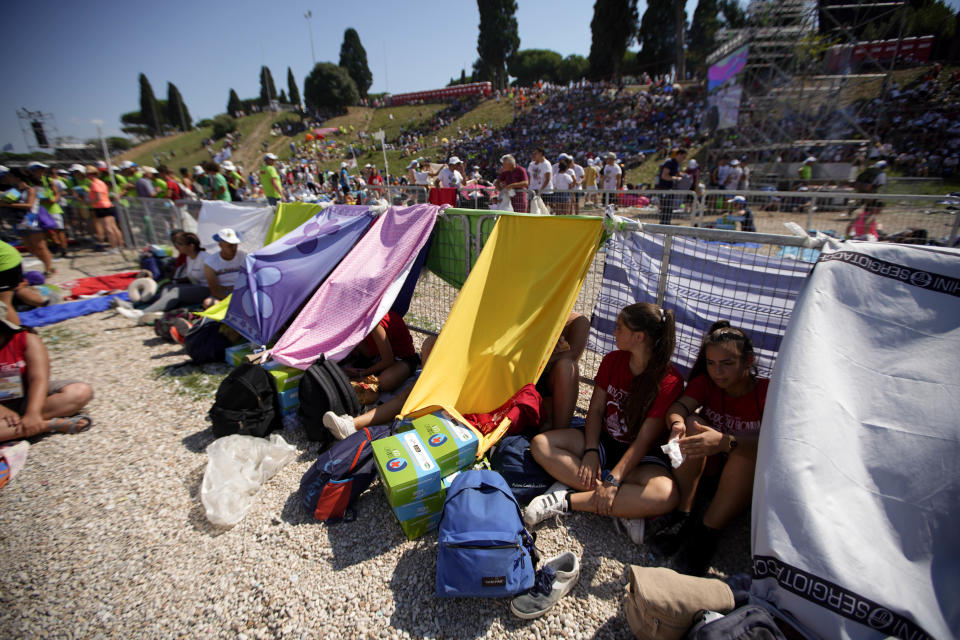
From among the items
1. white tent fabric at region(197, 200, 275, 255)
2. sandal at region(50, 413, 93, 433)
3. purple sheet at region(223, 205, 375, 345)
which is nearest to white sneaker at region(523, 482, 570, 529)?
purple sheet at region(223, 205, 375, 345)

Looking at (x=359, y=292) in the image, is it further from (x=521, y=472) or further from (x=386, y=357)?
(x=521, y=472)

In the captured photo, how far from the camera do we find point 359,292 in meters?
3.91

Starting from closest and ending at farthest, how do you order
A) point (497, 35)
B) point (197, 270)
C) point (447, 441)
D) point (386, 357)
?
point (447, 441) < point (386, 357) < point (197, 270) < point (497, 35)

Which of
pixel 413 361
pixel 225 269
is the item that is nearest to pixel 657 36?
pixel 225 269

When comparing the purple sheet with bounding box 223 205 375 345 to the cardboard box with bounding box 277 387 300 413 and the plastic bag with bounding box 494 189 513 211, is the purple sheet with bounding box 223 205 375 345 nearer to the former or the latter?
the cardboard box with bounding box 277 387 300 413

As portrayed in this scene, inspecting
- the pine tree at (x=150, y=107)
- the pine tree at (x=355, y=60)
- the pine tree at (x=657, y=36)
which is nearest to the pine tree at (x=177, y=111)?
the pine tree at (x=150, y=107)

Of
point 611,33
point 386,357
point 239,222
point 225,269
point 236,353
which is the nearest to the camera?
point 386,357

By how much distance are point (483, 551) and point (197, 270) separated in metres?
6.04

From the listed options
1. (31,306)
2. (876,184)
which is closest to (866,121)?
(876,184)

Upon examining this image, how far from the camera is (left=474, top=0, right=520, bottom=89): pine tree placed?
174 feet

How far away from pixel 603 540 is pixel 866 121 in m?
25.1

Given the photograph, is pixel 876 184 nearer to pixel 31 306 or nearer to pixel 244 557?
pixel 244 557

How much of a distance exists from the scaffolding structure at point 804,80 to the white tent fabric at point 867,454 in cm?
2058

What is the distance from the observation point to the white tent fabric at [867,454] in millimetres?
1522
